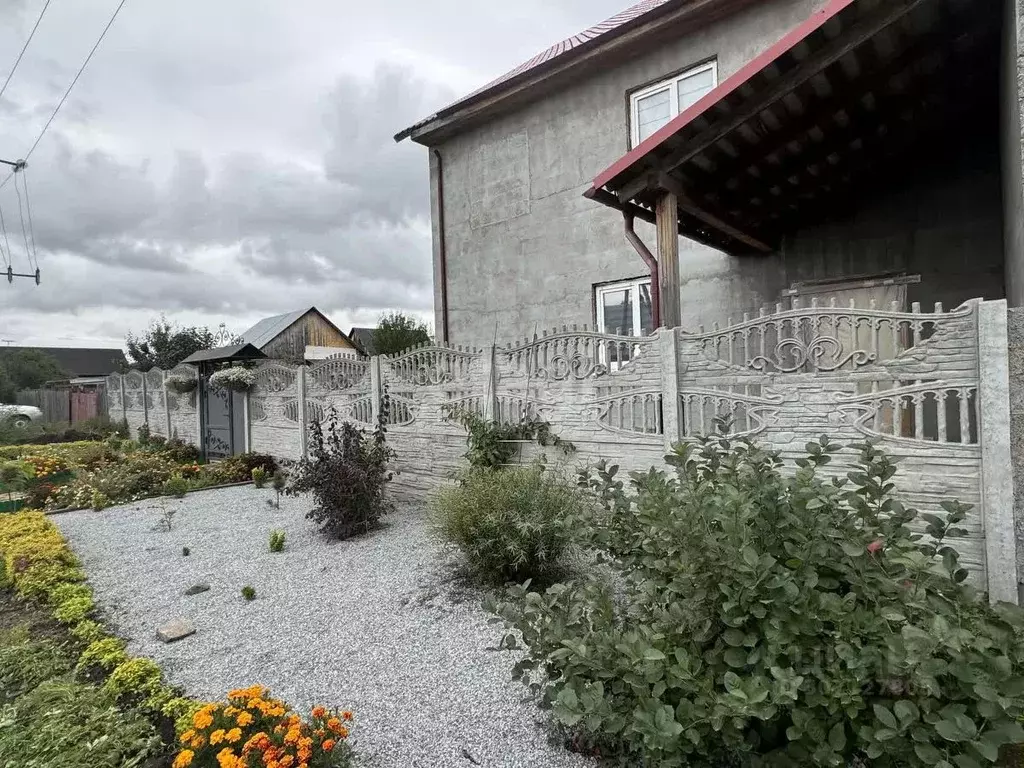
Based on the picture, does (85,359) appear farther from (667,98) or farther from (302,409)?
(667,98)

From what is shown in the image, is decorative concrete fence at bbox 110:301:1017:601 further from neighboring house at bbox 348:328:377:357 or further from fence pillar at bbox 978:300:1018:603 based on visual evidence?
neighboring house at bbox 348:328:377:357

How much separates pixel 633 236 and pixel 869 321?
99.4 inches

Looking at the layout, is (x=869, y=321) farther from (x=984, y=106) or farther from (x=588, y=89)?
(x=588, y=89)

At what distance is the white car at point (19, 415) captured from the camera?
1593 cm

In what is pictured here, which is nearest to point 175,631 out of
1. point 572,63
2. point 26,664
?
point 26,664

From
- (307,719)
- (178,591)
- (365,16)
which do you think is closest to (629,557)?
(307,719)

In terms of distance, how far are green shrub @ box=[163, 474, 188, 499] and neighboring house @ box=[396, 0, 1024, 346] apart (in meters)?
4.99

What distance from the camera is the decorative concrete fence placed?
A: 3414 mm

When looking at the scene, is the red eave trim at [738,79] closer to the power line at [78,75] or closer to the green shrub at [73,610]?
the green shrub at [73,610]

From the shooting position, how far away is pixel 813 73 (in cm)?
440

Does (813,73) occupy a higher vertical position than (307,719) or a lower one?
higher

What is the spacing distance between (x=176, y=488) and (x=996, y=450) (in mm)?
9580

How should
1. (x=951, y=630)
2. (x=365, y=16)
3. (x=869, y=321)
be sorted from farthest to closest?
(x=365, y=16), (x=869, y=321), (x=951, y=630)

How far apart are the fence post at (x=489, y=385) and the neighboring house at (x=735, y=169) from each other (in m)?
1.82
